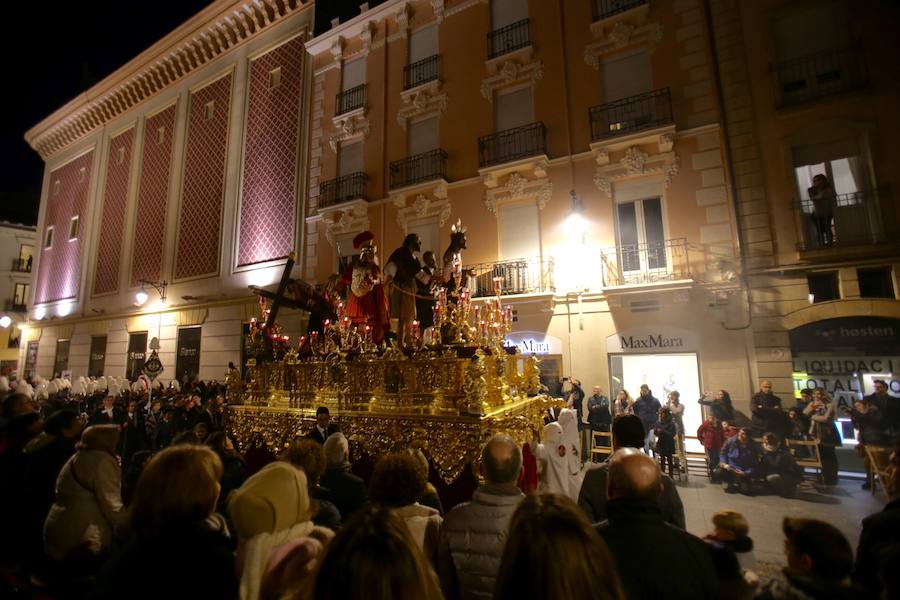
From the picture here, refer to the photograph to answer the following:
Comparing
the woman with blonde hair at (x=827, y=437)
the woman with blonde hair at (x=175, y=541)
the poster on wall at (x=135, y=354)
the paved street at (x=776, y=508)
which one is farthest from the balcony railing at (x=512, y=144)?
the poster on wall at (x=135, y=354)

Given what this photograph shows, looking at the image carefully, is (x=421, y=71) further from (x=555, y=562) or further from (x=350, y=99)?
(x=555, y=562)

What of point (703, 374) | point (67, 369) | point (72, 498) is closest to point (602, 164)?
point (703, 374)

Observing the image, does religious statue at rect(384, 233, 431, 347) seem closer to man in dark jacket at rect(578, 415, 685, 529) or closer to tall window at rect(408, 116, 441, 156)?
man in dark jacket at rect(578, 415, 685, 529)

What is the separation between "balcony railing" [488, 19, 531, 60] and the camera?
11.9 meters

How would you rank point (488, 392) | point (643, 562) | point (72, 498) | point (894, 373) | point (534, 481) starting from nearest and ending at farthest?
point (643, 562), point (72, 498), point (534, 481), point (488, 392), point (894, 373)

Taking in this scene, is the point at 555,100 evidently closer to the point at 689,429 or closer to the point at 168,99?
the point at 689,429

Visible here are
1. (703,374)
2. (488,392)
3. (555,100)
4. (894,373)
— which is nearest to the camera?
(488,392)

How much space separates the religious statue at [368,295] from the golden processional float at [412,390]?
0.50 feet

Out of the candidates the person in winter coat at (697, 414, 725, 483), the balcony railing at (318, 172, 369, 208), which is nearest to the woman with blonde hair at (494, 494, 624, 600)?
the person in winter coat at (697, 414, 725, 483)

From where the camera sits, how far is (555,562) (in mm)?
1155

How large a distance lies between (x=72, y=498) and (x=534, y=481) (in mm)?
3925

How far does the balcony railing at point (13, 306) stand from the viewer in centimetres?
2586

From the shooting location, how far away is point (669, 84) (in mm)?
10117

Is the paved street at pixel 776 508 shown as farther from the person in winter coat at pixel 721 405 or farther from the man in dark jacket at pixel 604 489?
the man in dark jacket at pixel 604 489
